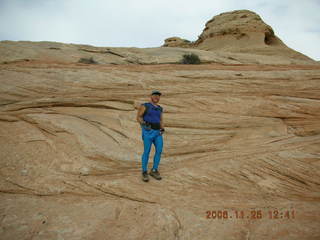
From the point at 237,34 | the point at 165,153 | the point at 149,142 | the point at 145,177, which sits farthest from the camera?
the point at 237,34

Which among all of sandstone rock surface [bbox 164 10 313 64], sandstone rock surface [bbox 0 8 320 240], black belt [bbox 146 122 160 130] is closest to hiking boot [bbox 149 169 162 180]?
sandstone rock surface [bbox 0 8 320 240]

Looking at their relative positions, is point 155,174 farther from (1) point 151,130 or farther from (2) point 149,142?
(1) point 151,130

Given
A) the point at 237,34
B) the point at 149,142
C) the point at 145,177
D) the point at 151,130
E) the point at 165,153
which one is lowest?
the point at 145,177

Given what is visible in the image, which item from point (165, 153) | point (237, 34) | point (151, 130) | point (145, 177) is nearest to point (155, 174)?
point (145, 177)

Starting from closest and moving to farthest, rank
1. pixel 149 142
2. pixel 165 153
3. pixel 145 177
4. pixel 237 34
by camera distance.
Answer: pixel 145 177, pixel 149 142, pixel 165 153, pixel 237 34

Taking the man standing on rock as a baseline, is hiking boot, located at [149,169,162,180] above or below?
below

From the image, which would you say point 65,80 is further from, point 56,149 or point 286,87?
point 286,87

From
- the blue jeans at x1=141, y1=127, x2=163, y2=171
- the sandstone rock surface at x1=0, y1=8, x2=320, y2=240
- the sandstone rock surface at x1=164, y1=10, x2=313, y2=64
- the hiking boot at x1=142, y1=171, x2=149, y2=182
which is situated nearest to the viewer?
the sandstone rock surface at x1=0, y1=8, x2=320, y2=240

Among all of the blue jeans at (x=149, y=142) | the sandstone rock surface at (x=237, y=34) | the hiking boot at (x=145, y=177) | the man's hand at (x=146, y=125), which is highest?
the sandstone rock surface at (x=237, y=34)

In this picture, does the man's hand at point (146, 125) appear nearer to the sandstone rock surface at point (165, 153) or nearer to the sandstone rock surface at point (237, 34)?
the sandstone rock surface at point (165, 153)

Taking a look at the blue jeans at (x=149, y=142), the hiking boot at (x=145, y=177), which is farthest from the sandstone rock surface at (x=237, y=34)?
the hiking boot at (x=145, y=177)

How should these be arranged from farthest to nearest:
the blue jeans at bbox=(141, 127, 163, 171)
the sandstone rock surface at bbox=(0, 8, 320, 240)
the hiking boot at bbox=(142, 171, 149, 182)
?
the blue jeans at bbox=(141, 127, 163, 171) → the hiking boot at bbox=(142, 171, 149, 182) → the sandstone rock surface at bbox=(0, 8, 320, 240)

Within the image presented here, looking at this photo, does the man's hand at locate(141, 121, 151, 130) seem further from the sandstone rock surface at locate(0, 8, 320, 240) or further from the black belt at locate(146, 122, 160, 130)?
the sandstone rock surface at locate(0, 8, 320, 240)

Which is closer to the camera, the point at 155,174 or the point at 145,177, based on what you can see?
the point at 145,177
